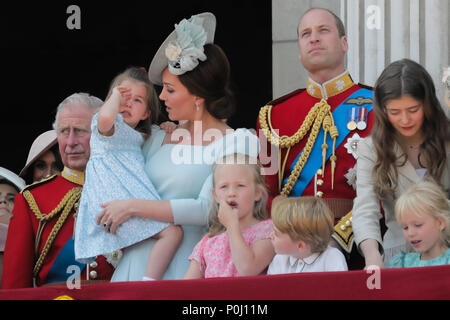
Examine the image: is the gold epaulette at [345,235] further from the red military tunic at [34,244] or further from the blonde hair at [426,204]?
the red military tunic at [34,244]

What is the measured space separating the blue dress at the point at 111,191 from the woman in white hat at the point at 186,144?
1.5 inches

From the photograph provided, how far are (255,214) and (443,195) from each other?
56 centimetres

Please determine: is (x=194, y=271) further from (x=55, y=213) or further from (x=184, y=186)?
(x=55, y=213)

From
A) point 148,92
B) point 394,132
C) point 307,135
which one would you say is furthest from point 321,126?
point 148,92

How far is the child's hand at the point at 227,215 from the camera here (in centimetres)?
279

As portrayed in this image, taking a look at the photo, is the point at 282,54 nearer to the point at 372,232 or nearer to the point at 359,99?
the point at 359,99

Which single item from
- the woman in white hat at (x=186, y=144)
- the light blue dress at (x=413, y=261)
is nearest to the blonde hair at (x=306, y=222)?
the light blue dress at (x=413, y=261)

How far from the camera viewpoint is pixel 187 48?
315 centimetres

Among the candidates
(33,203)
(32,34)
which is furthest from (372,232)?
(32,34)

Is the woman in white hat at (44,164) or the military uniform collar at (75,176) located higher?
the woman in white hat at (44,164)

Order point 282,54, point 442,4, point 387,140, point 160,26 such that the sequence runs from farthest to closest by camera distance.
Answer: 1. point 160,26
2. point 282,54
3. point 442,4
4. point 387,140

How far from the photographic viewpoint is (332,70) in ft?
10.7

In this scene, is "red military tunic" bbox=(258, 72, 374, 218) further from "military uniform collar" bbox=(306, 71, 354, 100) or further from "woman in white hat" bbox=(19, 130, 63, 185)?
"woman in white hat" bbox=(19, 130, 63, 185)
